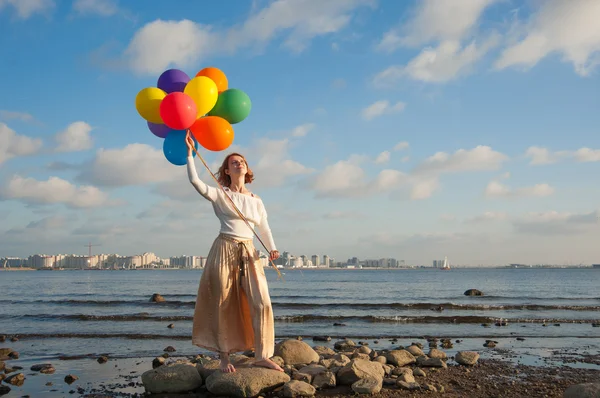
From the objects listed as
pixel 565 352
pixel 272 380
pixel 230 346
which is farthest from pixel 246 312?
pixel 565 352

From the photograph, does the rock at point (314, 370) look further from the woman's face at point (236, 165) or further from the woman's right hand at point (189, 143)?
the woman's right hand at point (189, 143)

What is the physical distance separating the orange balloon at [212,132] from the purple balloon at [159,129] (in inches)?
18.4

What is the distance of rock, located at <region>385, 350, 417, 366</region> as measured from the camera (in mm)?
8828

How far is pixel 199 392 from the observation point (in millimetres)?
6586

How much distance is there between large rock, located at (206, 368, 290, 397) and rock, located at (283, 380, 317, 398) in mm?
180

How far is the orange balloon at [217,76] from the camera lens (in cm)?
698

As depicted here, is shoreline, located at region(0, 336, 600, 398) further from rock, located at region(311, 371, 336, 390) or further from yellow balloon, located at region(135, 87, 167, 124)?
yellow balloon, located at region(135, 87, 167, 124)

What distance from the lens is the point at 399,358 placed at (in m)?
8.88

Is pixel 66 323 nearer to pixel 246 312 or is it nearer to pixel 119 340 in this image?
pixel 119 340

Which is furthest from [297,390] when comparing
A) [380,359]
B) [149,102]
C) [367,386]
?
[149,102]

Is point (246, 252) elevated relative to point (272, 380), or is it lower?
elevated

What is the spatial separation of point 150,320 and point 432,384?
1485cm

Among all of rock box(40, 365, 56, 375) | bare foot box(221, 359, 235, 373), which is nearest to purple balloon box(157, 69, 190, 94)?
bare foot box(221, 359, 235, 373)

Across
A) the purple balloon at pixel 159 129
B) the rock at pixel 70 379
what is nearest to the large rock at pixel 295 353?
the rock at pixel 70 379
